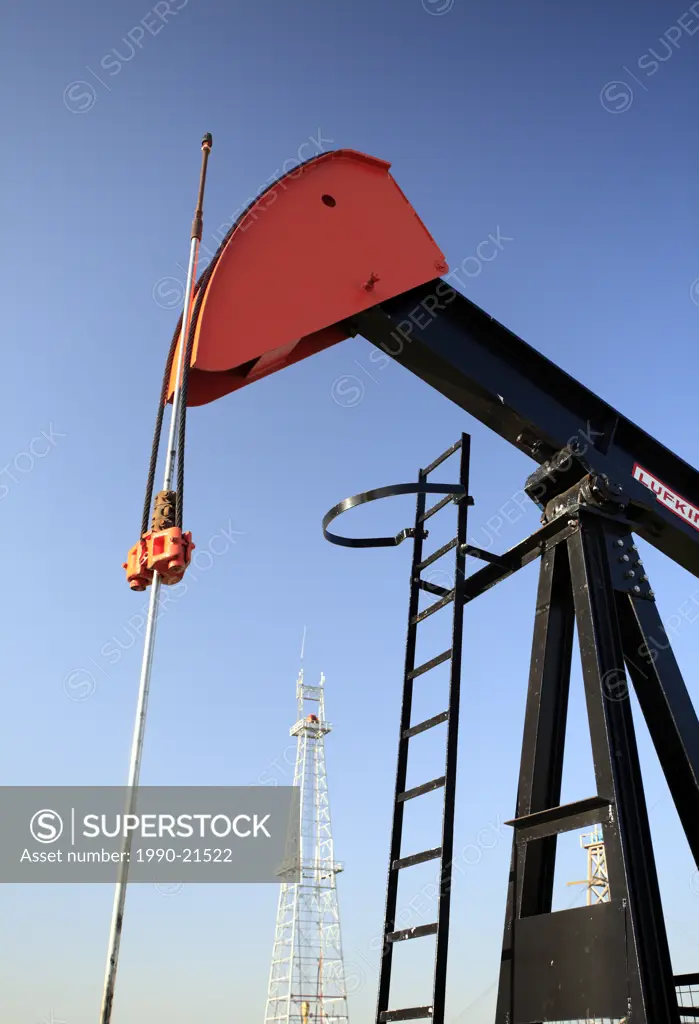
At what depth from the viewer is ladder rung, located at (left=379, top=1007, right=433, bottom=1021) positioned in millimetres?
3367

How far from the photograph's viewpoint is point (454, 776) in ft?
11.9

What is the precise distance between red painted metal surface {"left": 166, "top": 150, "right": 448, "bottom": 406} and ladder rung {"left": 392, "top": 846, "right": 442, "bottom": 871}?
92.5 inches

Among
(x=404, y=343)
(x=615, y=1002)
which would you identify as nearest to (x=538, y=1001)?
(x=615, y=1002)

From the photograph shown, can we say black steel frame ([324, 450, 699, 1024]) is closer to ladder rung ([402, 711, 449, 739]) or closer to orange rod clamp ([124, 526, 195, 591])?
ladder rung ([402, 711, 449, 739])

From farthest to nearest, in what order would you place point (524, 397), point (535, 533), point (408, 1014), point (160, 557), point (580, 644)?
point (524, 397) → point (535, 533) → point (580, 644) → point (408, 1014) → point (160, 557)

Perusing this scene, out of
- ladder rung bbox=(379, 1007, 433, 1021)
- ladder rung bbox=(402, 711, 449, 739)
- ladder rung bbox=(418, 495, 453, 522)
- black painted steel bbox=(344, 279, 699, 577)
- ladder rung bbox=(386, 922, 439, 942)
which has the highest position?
black painted steel bbox=(344, 279, 699, 577)

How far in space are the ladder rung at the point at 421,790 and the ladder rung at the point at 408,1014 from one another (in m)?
0.85

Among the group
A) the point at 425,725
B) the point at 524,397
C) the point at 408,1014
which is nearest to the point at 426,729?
the point at 425,725

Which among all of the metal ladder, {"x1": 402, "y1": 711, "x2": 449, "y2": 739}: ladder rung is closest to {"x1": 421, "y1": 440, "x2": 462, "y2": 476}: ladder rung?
the metal ladder

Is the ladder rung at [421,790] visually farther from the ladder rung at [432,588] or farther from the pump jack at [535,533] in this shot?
the ladder rung at [432,588]

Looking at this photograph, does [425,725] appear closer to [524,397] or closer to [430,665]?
[430,665]

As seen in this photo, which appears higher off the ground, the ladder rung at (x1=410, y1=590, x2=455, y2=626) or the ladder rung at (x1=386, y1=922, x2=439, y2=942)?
the ladder rung at (x1=410, y1=590, x2=455, y2=626)

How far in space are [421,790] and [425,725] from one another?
31 cm

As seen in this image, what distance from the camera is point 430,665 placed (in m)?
4.12
